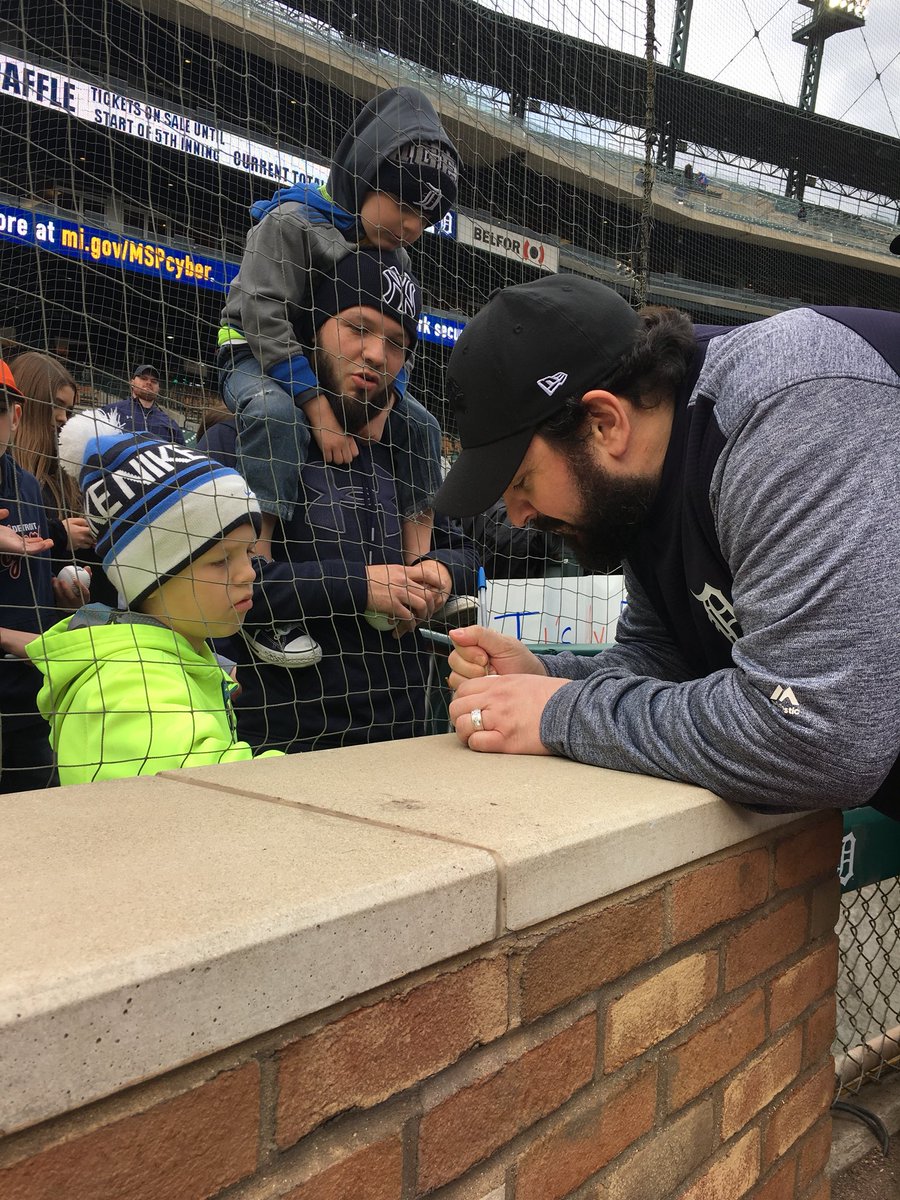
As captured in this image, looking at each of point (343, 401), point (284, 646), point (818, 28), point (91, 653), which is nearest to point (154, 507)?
point (91, 653)

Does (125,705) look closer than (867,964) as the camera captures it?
Yes

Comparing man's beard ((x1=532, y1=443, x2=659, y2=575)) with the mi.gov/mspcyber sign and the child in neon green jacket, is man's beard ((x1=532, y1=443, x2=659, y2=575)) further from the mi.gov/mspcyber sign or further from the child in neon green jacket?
the mi.gov/mspcyber sign

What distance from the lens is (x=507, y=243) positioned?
12.7 feet

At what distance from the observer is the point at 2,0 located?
251 cm

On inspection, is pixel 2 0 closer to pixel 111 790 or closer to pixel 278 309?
pixel 278 309

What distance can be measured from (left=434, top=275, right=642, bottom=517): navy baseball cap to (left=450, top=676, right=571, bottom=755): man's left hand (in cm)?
30

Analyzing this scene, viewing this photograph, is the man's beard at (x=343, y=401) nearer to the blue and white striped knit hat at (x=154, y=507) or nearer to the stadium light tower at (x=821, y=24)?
the blue and white striped knit hat at (x=154, y=507)

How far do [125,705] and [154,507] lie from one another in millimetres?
457

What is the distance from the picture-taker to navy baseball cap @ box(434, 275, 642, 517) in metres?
1.47

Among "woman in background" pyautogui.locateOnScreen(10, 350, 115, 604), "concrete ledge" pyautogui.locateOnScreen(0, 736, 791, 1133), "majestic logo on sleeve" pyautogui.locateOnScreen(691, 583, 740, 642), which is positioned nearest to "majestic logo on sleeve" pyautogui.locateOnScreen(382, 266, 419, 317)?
"woman in background" pyautogui.locateOnScreen(10, 350, 115, 604)

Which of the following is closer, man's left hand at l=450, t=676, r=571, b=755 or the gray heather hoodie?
the gray heather hoodie

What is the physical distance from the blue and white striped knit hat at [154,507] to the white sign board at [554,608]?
6.62 feet

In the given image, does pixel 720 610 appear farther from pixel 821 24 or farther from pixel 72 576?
pixel 821 24

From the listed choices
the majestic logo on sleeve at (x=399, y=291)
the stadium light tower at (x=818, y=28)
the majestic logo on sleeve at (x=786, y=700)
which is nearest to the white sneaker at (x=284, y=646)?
the majestic logo on sleeve at (x=399, y=291)
